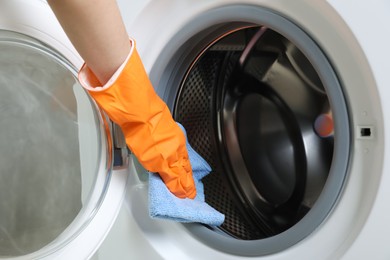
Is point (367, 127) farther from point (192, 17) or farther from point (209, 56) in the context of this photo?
point (209, 56)

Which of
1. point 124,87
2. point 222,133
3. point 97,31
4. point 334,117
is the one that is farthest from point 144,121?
point 222,133

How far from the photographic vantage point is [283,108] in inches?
45.0

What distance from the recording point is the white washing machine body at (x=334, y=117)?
24.4 inches

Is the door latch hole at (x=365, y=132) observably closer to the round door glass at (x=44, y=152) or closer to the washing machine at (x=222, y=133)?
the washing machine at (x=222, y=133)

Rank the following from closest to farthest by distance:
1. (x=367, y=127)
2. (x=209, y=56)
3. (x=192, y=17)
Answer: (x=367, y=127) < (x=192, y=17) < (x=209, y=56)

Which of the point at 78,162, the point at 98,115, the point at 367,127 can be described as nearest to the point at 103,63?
the point at 98,115

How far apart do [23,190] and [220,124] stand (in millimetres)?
503

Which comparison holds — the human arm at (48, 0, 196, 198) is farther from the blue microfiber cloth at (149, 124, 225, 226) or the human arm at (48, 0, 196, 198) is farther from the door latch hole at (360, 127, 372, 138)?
the door latch hole at (360, 127, 372, 138)

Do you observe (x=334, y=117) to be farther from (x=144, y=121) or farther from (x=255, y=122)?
(x=255, y=122)

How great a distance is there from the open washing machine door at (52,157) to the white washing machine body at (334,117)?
0.26 ft

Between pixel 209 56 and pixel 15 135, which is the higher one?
pixel 209 56

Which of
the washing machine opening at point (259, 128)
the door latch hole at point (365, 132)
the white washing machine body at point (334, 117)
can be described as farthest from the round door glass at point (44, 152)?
the door latch hole at point (365, 132)

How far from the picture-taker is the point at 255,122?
1.15 metres

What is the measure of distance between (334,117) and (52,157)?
1.72 ft
